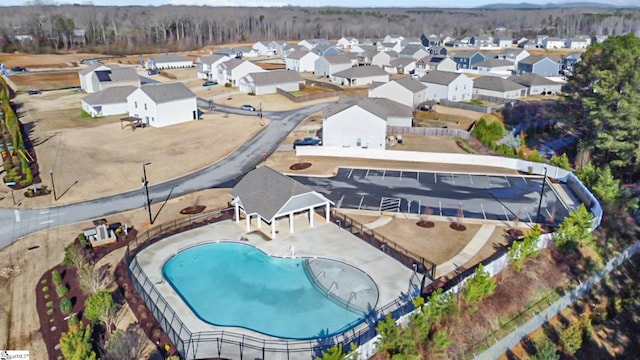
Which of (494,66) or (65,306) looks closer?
(65,306)

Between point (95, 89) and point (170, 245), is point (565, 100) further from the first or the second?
point (95, 89)

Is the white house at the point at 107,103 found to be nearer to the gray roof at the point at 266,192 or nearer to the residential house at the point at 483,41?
the gray roof at the point at 266,192

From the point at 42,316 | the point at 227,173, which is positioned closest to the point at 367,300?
the point at 42,316

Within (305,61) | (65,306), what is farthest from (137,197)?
(305,61)

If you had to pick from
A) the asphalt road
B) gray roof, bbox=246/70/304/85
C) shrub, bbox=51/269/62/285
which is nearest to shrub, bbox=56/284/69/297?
shrub, bbox=51/269/62/285

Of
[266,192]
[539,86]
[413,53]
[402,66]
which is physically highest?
[413,53]

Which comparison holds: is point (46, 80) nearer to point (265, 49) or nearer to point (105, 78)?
point (105, 78)
